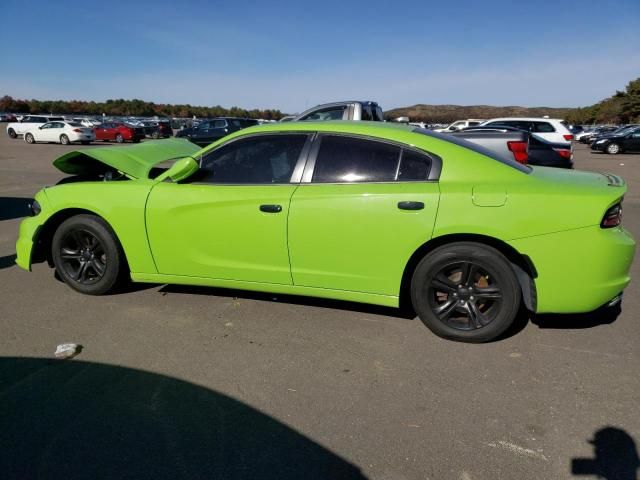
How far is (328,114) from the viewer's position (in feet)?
34.2

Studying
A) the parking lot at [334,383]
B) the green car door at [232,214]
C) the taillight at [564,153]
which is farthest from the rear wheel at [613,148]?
the green car door at [232,214]

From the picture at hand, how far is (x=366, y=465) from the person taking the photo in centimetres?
208

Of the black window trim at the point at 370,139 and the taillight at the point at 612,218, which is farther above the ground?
the black window trim at the point at 370,139

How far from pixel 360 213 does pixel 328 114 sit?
7.83m

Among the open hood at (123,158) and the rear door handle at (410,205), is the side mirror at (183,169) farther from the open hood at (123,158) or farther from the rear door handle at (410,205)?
the rear door handle at (410,205)

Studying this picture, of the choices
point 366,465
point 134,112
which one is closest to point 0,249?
point 366,465

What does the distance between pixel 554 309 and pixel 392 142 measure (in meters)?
1.62

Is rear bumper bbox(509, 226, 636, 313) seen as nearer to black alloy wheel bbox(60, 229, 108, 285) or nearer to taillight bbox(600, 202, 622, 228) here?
taillight bbox(600, 202, 622, 228)

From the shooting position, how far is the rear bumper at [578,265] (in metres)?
2.85

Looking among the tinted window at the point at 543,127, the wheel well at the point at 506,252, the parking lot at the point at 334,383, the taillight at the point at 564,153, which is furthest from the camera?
the tinted window at the point at 543,127

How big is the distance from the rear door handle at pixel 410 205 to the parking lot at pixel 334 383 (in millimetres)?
989

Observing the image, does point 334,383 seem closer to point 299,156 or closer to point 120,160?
point 299,156

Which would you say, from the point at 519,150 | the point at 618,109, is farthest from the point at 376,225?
the point at 618,109

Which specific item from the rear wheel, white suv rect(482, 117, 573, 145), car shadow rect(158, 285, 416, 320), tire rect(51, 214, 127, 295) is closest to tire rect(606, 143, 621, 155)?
the rear wheel
